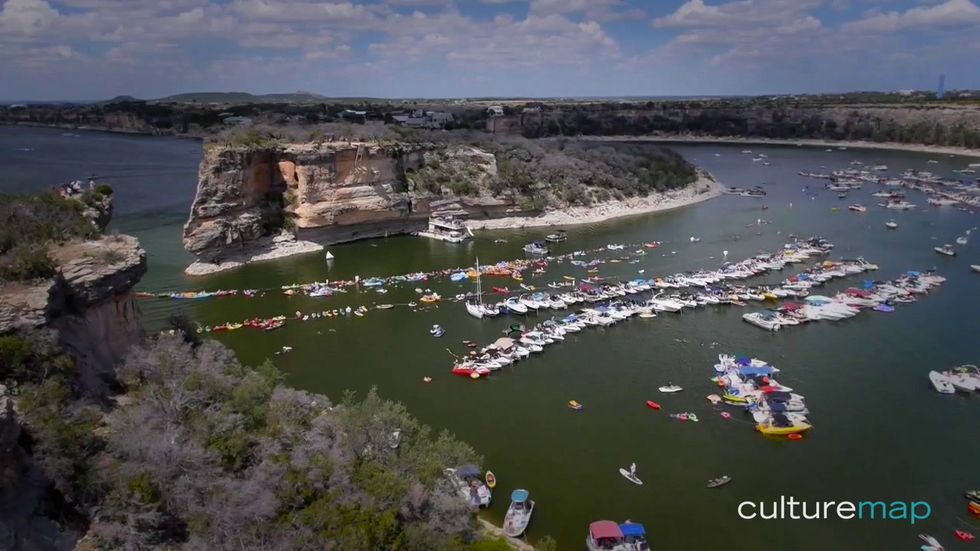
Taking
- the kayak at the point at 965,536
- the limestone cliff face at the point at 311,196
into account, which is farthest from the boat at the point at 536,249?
the kayak at the point at 965,536

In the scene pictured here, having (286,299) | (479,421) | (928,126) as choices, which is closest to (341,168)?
(286,299)

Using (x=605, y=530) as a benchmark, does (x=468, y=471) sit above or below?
above

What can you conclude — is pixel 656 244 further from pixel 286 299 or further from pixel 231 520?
pixel 231 520

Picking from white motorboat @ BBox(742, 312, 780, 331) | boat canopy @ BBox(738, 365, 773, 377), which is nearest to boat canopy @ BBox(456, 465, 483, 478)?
boat canopy @ BBox(738, 365, 773, 377)

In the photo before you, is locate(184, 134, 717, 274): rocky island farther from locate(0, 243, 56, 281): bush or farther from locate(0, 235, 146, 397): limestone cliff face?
locate(0, 243, 56, 281): bush

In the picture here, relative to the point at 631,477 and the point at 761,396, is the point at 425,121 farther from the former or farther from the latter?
the point at 631,477

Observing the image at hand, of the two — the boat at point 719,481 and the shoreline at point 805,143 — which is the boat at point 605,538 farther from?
the shoreline at point 805,143

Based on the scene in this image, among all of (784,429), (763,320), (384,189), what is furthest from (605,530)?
(384,189)
